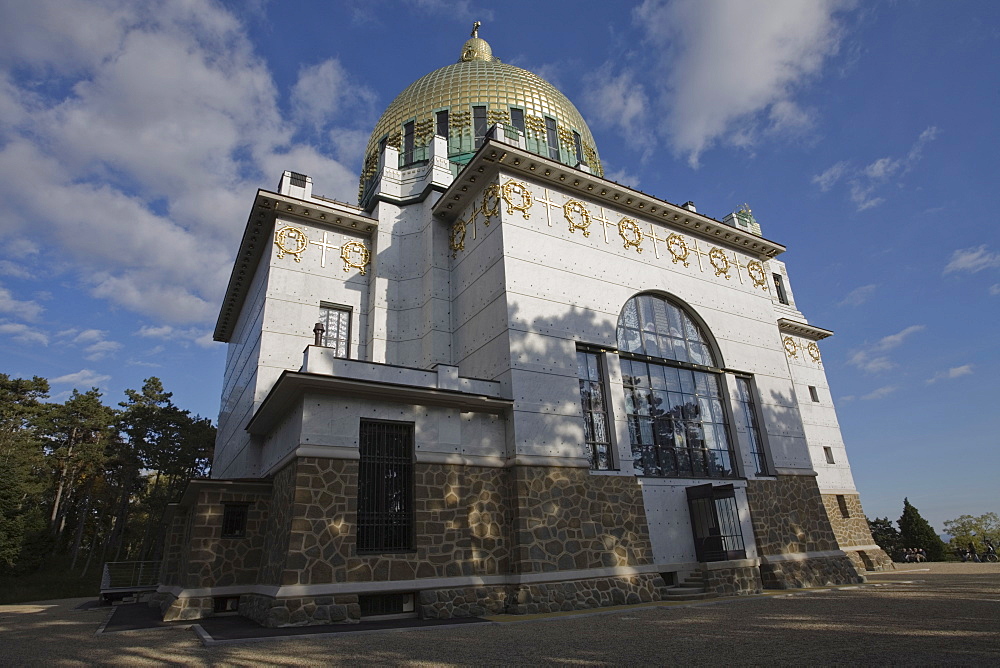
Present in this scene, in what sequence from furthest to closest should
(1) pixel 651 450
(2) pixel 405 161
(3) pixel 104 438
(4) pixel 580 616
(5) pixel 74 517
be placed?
(5) pixel 74 517 → (3) pixel 104 438 → (2) pixel 405 161 → (1) pixel 651 450 → (4) pixel 580 616

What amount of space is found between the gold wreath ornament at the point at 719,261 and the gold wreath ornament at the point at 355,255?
1240cm

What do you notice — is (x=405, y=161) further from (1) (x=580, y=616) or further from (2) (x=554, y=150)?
(1) (x=580, y=616)

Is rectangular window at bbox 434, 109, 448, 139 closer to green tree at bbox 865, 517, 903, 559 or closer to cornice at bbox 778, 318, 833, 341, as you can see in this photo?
cornice at bbox 778, 318, 833, 341

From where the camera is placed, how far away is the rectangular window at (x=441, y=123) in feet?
81.0

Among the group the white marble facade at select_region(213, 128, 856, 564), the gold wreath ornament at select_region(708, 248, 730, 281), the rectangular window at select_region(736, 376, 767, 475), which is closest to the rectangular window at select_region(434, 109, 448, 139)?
the white marble facade at select_region(213, 128, 856, 564)

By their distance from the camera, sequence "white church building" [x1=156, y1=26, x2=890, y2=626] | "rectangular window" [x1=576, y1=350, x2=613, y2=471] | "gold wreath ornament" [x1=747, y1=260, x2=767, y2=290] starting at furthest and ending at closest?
"gold wreath ornament" [x1=747, y1=260, x2=767, y2=290] → "rectangular window" [x1=576, y1=350, x2=613, y2=471] → "white church building" [x1=156, y1=26, x2=890, y2=626]

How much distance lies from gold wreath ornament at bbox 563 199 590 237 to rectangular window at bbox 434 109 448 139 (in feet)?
31.2

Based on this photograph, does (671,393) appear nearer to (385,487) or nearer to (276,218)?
(385,487)

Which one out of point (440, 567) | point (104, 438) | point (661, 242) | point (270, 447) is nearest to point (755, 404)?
point (661, 242)

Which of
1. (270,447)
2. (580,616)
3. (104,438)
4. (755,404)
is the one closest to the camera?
(580,616)

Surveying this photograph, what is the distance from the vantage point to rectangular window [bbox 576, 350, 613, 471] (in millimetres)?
15227

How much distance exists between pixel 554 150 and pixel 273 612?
67.5 feet

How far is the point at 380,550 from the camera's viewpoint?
1218cm

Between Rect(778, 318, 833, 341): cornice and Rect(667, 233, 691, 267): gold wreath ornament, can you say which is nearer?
Rect(667, 233, 691, 267): gold wreath ornament
